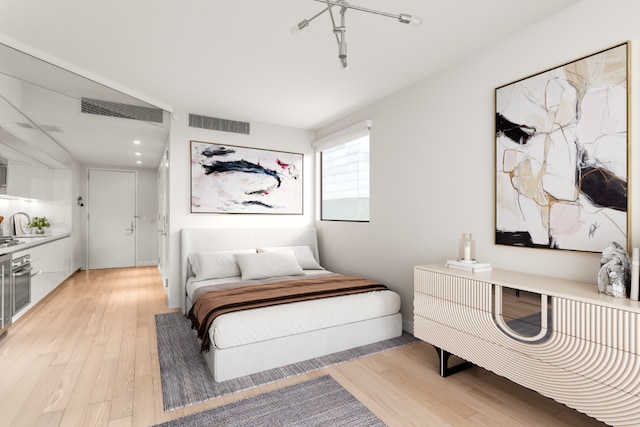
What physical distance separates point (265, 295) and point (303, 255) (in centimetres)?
154

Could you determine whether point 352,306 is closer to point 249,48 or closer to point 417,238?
point 417,238

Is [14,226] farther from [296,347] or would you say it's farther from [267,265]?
[296,347]

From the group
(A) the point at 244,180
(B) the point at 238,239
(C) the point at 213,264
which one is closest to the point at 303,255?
(B) the point at 238,239

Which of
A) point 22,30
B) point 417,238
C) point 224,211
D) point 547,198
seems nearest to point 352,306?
point 417,238

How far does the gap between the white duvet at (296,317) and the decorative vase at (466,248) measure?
88 centimetres

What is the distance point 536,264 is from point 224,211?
11.5 ft

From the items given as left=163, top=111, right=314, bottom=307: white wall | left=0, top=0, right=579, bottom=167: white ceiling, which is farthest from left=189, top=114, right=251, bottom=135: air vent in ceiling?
left=0, top=0, right=579, bottom=167: white ceiling

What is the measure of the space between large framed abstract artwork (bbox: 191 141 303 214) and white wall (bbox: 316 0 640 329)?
43.3 inches

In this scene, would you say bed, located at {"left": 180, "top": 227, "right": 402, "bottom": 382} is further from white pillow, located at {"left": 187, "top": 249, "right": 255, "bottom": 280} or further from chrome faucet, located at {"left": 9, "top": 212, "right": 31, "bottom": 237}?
chrome faucet, located at {"left": 9, "top": 212, "right": 31, "bottom": 237}

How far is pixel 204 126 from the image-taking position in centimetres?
414

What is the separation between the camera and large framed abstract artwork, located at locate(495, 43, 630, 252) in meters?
1.85

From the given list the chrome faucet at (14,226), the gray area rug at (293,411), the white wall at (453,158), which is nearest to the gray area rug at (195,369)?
the gray area rug at (293,411)

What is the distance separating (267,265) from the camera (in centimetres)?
372

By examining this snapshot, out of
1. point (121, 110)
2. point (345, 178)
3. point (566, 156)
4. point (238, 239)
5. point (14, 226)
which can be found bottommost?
point (238, 239)
